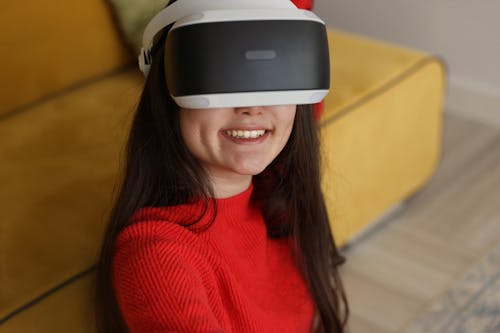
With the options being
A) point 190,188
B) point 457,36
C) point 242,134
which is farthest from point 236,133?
point 457,36

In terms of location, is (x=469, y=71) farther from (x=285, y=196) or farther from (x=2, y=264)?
(x=2, y=264)

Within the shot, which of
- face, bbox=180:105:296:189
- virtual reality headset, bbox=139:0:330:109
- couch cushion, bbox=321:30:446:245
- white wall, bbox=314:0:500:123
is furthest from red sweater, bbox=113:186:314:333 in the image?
white wall, bbox=314:0:500:123

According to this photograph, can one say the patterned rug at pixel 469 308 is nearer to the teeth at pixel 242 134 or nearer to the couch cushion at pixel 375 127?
the couch cushion at pixel 375 127

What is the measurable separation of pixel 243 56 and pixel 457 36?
2075 mm

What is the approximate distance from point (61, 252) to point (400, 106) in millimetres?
1051

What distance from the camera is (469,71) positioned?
10.1ft

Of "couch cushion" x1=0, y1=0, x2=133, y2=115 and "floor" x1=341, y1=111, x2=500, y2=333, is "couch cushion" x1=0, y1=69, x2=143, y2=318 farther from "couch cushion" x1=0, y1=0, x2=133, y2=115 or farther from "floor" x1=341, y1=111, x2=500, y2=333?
"floor" x1=341, y1=111, x2=500, y2=333

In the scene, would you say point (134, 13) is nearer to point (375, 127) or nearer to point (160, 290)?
point (375, 127)

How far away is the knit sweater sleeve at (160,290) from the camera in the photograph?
114 cm

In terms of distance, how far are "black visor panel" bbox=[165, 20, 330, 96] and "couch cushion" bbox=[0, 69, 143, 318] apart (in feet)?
1.54

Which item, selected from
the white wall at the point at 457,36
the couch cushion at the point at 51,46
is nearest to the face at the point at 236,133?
the couch cushion at the point at 51,46

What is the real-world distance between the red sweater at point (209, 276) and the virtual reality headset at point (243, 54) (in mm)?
204

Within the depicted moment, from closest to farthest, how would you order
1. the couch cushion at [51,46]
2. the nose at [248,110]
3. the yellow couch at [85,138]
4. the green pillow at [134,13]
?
the nose at [248,110], the yellow couch at [85,138], the couch cushion at [51,46], the green pillow at [134,13]

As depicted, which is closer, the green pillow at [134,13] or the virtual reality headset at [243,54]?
the virtual reality headset at [243,54]
